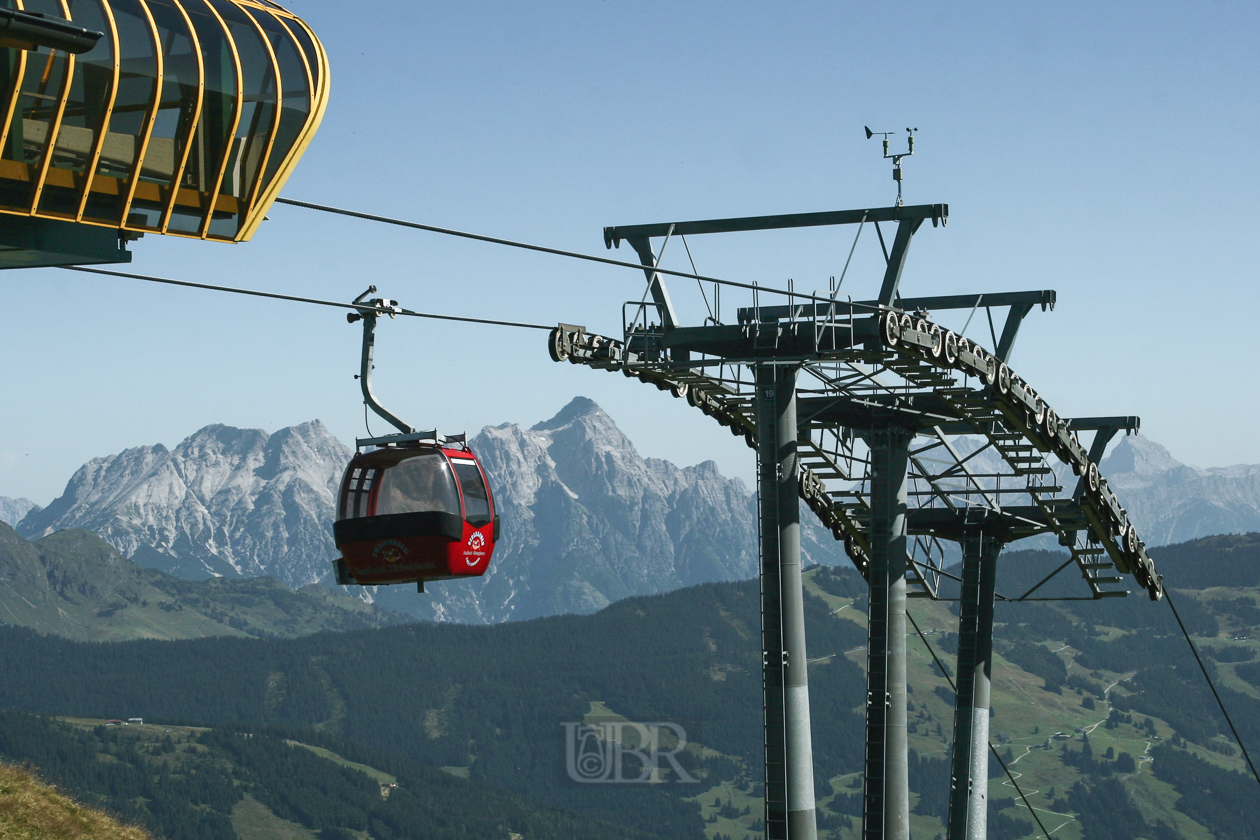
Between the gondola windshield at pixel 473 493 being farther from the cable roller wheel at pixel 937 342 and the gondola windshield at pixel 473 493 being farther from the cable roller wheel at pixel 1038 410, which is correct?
the cable roller wheel at pixel 1038 410

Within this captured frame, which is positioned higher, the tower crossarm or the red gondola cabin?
the tower crossarm

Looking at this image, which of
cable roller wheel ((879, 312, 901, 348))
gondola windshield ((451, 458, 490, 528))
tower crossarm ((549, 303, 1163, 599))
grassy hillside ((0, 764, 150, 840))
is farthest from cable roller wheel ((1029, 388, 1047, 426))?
grassy hillside ((0, 764, 150, 840))

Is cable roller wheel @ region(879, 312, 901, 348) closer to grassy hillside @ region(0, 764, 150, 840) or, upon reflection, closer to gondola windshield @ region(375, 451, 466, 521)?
gondola windshield @ region(375, 451, 466, 521)

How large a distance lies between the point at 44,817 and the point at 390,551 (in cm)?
2475

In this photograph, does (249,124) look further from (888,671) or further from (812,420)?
(888,671)

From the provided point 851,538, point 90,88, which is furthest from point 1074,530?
point 90,88

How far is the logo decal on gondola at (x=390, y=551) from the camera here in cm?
2519

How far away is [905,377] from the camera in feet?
119

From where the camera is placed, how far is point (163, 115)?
59.0 ft

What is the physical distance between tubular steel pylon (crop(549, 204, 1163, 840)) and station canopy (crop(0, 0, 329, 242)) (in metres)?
8.30

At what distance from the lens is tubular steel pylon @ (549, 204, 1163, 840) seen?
3216cm

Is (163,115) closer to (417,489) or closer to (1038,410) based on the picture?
(417,489)

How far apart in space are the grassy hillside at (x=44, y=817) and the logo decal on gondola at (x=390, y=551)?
21.7 metres

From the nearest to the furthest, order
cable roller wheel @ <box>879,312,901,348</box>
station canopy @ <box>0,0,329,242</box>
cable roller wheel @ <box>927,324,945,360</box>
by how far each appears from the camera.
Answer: station canopy @ <box>0,0,329,242</box> < cable roller wheel @ <box>879,312,901,348</box> < cable roller wheel @ <box>927,324,945,360</box>
